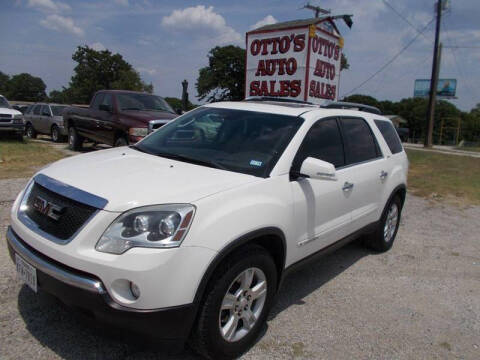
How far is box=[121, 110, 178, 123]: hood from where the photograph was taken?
9289mm

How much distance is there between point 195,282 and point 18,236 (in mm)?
1329

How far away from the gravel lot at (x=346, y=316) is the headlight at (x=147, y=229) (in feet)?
1.72

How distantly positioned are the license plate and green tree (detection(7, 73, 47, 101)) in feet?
343

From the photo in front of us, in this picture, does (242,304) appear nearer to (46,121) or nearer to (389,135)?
(389,135)

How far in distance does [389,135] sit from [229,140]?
2608 millimetres

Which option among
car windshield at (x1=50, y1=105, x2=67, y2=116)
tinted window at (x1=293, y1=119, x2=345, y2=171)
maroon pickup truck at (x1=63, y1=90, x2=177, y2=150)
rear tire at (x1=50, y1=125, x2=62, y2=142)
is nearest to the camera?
tinted window at (x1=293, y1=119, x2=345, y2=171)

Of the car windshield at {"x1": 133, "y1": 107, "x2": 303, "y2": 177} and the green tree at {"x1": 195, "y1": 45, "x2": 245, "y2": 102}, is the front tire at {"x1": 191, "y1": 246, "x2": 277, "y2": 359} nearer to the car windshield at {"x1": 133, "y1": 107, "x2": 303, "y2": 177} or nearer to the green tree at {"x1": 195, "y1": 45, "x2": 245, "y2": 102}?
the car windshield at {"x1": 133, "y1": 107, "x2": 303, "y2": 177}

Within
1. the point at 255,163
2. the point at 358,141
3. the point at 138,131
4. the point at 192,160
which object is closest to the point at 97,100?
the point at 138,131

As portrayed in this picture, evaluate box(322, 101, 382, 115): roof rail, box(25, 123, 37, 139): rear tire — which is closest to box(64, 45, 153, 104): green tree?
box(25, 123, 37, 139): rear tire

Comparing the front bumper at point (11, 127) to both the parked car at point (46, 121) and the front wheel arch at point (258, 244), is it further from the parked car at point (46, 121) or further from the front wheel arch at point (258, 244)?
the front wheel arch at point (258, 244)

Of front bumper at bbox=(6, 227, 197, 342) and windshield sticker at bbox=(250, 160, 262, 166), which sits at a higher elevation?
windshield sticker at bbox=(250, 160, 262, 166)

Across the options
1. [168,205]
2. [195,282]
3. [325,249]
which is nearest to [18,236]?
[168,205]

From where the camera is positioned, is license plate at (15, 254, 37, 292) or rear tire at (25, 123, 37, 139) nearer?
license plate at (15, 254, 37, 292)

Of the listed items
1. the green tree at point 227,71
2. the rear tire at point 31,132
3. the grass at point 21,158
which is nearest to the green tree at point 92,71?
the green tree at point 227,71
